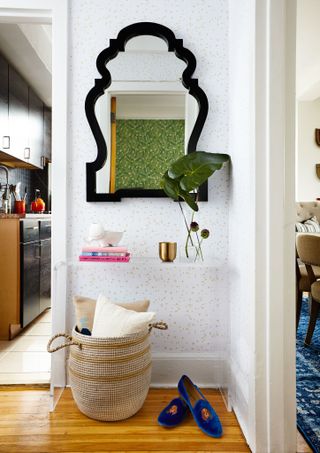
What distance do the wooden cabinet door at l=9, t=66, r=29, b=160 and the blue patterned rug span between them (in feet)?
10.3

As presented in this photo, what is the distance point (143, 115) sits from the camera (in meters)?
1.96

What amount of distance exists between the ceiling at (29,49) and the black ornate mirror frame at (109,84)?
125 cm

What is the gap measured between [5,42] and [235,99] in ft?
7.81

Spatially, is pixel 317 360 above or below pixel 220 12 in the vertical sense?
below

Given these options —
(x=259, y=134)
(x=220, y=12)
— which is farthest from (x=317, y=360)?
(x=220, y=12)

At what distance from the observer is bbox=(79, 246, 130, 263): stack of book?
1712mm

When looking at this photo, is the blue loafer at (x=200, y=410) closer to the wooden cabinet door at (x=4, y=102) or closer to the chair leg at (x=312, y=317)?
the chair leg at (x=312, y=317)

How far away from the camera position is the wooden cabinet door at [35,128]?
13.2 ft

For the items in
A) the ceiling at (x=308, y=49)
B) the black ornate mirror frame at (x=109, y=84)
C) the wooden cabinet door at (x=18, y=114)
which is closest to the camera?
the black ornate mirror frame at (x=109, y=84)

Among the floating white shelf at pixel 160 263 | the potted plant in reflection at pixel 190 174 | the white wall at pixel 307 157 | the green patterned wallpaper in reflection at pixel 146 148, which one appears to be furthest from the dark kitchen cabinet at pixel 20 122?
the white wall at pixel 307 157

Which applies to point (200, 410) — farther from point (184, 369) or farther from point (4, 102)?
point (4, 102)

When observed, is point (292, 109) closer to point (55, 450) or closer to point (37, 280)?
point (55, 450)

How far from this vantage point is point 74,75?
76.2 inches

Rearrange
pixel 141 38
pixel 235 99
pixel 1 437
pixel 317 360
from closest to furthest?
pixel 1 437 < pixel 235 99 < pixel 141 38 < pixel 317 360
